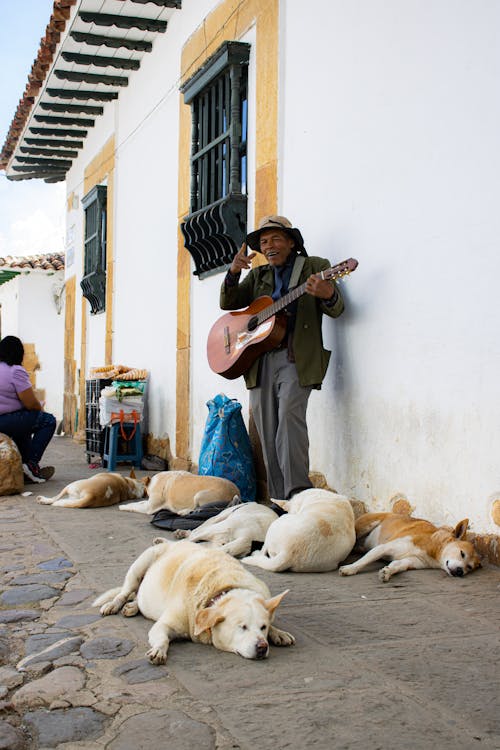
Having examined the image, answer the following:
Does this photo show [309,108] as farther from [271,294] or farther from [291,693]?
[291,693]

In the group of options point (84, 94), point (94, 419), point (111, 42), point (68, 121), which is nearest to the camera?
point (111, 42)

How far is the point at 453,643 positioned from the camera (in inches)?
118

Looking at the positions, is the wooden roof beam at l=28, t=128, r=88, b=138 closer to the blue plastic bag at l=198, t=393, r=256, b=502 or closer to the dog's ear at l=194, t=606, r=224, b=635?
the blue plastic bag at l=198, t=393, r=256, b=502

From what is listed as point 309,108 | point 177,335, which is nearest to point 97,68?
point 177,335

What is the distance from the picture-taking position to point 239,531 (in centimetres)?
452

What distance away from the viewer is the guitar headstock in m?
4.65

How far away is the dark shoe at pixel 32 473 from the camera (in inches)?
308

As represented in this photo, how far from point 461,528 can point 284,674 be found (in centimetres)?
171

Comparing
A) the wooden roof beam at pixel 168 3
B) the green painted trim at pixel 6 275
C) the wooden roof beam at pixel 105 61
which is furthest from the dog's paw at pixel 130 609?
the green painted trim at pixel 6 275

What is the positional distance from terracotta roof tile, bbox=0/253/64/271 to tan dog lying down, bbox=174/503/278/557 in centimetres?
1434

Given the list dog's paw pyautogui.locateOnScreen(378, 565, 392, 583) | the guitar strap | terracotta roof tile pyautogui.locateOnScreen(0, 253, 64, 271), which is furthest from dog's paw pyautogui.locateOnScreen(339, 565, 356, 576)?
terracotta roof tile pyautogui.locateOnScreen(0, 253, 64, 271)

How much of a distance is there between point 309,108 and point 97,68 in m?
5.45

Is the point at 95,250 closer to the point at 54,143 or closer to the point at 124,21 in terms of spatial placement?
the point at 54,143

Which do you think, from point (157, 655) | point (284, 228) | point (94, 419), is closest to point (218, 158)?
point (284, 228)
